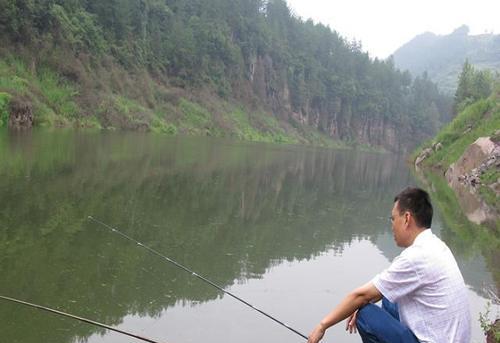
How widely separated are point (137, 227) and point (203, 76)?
209 ft

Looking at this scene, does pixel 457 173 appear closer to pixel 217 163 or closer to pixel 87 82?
pixel 217 163

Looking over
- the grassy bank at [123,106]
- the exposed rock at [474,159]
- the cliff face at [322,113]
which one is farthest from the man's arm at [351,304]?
the cliff face at [322,113]

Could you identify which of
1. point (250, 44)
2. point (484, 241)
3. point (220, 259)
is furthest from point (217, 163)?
point (250, 44)

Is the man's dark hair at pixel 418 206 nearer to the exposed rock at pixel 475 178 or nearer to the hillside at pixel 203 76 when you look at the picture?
the exposed rock at pixel 475 178

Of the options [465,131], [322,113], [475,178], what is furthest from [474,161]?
[322,113]

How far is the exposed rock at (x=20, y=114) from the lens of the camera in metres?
29.1

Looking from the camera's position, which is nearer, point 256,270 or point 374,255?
point 256,270

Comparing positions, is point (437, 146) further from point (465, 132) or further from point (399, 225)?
point (399, 225)

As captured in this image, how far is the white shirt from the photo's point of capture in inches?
137

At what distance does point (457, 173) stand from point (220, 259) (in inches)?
800

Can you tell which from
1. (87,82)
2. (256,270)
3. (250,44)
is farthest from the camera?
(250,44)

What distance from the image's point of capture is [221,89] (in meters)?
75.6

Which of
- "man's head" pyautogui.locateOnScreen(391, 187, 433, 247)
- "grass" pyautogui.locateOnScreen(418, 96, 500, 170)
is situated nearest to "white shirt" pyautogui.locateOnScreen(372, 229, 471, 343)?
"man's head" pyautogui.locateOnScreen(391, 187, 433, 247)

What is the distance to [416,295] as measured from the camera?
3.57 metres
